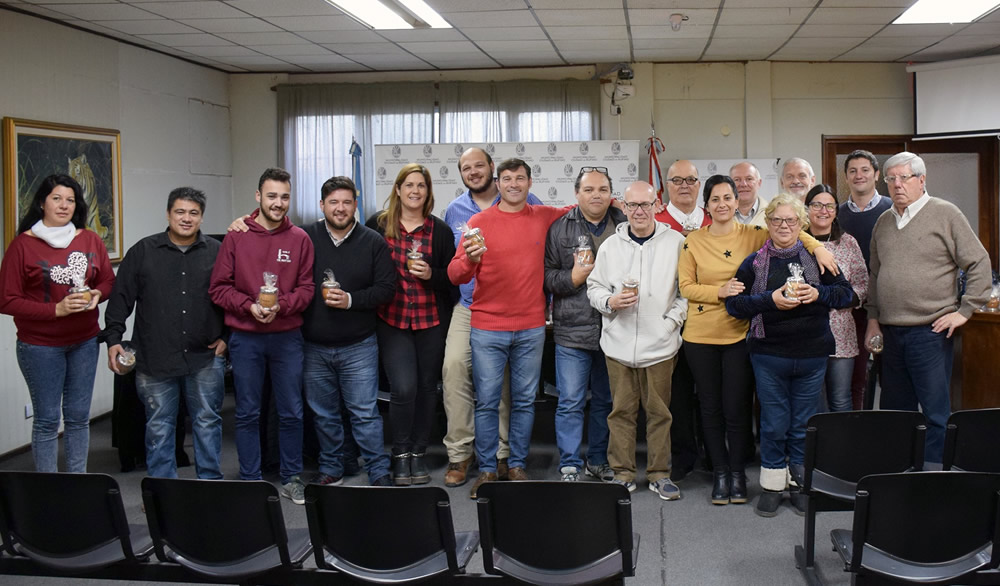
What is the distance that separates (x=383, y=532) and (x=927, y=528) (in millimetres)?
1472

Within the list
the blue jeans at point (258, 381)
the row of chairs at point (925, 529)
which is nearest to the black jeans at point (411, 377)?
the blue jeans at point (258, 381)

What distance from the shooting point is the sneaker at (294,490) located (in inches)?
159

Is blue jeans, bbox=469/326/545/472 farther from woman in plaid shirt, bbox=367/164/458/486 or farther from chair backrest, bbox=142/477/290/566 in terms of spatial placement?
chair backrest, bbox=142/477/290/566

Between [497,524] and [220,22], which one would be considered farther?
[220,22]

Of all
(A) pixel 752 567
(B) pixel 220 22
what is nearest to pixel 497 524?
(A) pixel 752 567

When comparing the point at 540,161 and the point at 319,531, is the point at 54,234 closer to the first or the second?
the point at 319,531

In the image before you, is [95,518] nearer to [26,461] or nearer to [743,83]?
[26,461]

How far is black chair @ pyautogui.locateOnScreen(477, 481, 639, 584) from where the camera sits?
83.7 inches

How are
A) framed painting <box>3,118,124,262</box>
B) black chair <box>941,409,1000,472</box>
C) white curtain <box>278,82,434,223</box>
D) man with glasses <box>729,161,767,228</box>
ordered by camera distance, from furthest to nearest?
1. white curtain <box>278,82,434,223</box>
2. framed painting <box>3,118,124,262</box>
3. man with glasses <box>729,161,767,228</box>
4. black chair <box>941,409,1000,472</box>

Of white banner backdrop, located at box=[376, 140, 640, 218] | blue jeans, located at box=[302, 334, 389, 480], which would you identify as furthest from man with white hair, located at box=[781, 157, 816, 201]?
white banner backdrop, located at box=[376, 140, 640, 218]

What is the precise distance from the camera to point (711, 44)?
23.8 ft

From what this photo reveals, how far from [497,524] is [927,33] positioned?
20.9ft

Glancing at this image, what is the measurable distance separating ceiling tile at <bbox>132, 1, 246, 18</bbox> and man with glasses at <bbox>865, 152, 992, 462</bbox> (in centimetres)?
435

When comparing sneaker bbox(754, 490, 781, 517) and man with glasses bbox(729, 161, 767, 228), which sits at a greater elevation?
man with glasses bbox(729, 161, 767, 228)
